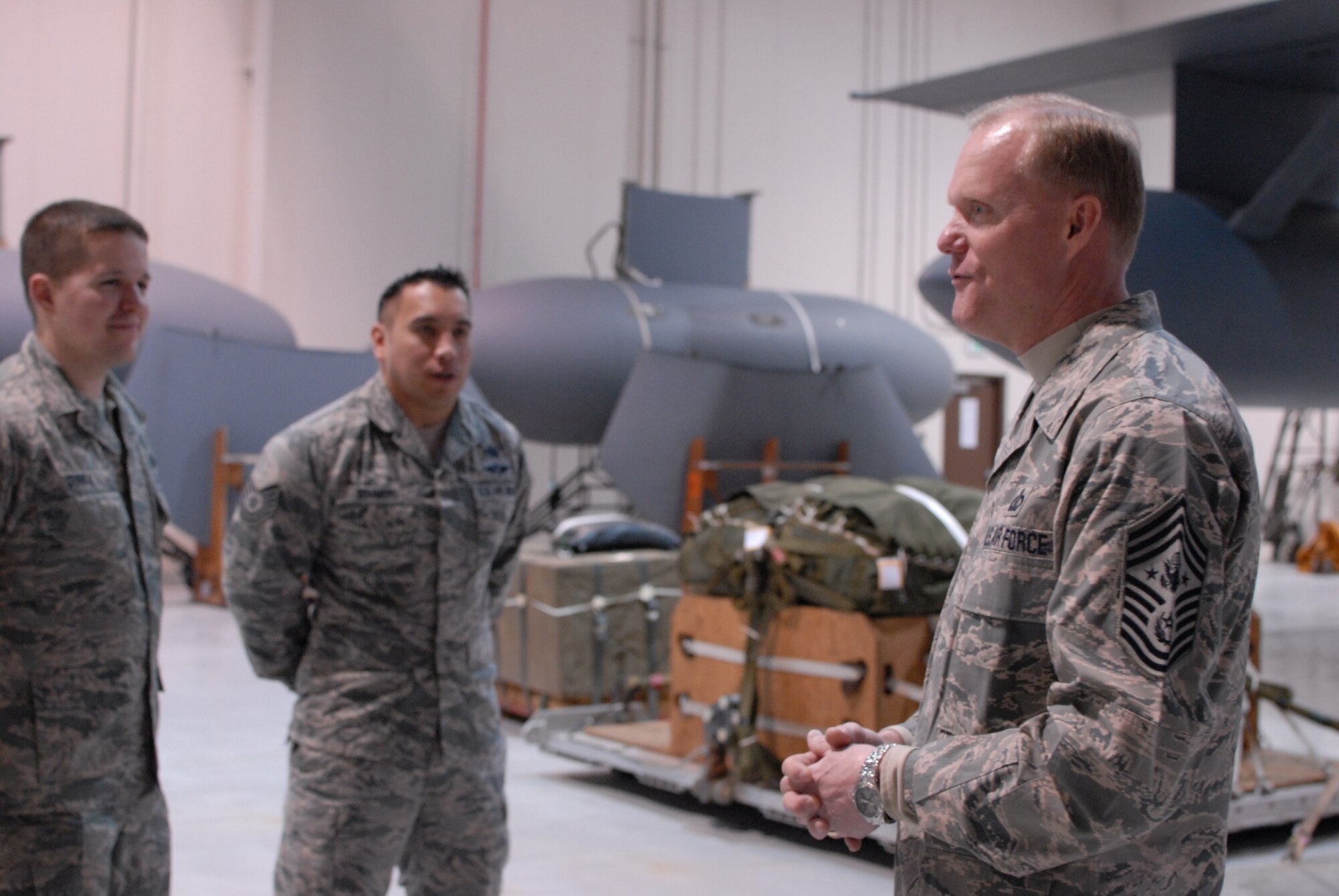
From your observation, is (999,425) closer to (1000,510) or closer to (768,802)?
(768,802)

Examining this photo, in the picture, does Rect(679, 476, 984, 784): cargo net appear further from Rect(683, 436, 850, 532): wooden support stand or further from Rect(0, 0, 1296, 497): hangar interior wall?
Rect(0, 0, 1296, 497): hangar interior wall

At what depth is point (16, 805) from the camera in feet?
5.78

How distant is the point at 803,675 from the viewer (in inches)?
129

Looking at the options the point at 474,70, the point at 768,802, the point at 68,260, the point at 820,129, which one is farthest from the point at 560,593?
the point at 820,129

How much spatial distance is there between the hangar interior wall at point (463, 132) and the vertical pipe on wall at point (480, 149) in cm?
2

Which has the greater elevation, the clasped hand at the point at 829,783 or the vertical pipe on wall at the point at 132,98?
the vertical pipe on wall at the point at 132,98

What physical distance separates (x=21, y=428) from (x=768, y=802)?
2.09 meters

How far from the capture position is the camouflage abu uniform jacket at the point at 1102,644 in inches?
36.0

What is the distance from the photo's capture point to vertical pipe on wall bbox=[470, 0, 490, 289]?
9.59m

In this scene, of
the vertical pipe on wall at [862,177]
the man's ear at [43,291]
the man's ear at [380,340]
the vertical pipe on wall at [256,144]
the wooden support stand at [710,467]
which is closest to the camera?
the man's ear at [43,291]

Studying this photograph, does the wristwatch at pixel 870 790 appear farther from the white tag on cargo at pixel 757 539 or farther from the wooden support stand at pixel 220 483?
the wooden support stand at pixel 220 483

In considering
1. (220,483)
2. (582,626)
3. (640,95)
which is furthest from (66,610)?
(640,95)

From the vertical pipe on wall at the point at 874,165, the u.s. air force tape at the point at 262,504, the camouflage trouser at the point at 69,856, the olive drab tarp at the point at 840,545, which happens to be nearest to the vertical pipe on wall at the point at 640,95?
the vertical pipe on wall at the point at 874,165

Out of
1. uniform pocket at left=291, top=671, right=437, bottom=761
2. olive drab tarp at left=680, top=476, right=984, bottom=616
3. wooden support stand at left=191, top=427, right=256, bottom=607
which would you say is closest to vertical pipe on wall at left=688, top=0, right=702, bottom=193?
wooden support stand at left=191, top=427, right=256, bottom=607
